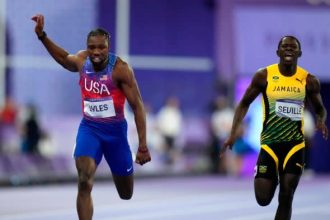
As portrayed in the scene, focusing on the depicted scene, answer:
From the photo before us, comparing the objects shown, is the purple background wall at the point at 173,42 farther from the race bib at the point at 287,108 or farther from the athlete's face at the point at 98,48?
the race bib at the point at 287,108

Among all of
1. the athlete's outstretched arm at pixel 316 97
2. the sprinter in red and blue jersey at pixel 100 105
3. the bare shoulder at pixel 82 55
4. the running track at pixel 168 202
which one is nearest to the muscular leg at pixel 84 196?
the sprinter in red and blue jersey at pixel 100 105

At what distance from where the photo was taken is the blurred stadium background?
2205 cm

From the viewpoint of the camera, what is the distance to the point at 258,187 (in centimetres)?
941

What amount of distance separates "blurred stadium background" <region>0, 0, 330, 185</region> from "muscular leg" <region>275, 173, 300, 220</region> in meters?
12.1

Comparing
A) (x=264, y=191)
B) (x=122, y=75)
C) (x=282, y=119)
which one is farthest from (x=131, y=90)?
(x=264, y=191)

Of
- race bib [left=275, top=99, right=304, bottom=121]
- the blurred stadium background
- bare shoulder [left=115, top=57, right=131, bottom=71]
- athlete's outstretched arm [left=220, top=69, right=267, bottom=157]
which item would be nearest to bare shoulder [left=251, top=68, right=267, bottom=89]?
athlete's outstretched arm [left=220, top=69, right=267, bottom=157]

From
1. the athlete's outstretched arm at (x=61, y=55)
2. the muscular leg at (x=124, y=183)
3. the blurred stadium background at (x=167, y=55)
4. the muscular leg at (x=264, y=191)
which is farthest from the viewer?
the blurred stadium background at (x=167, y=55)

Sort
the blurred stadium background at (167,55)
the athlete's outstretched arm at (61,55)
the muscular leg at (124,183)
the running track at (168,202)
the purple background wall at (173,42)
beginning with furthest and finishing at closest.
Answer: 1. the purple background wall at (173,42)
2. the blurred stadium background at (167,55)
3. the running track at (168,202)
4. the muscular leg at (124,183)
5. the athlete's outstretched arm at (61,55)

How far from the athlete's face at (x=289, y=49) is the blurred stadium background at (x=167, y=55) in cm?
1220

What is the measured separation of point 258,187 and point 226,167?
14.8 metres

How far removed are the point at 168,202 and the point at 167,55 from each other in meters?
8.85

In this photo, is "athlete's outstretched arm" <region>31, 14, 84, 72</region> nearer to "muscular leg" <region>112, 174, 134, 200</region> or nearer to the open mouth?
the open mouth

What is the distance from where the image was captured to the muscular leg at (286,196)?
9258 millimetres

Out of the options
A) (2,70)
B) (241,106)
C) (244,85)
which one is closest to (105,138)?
(241,106)
